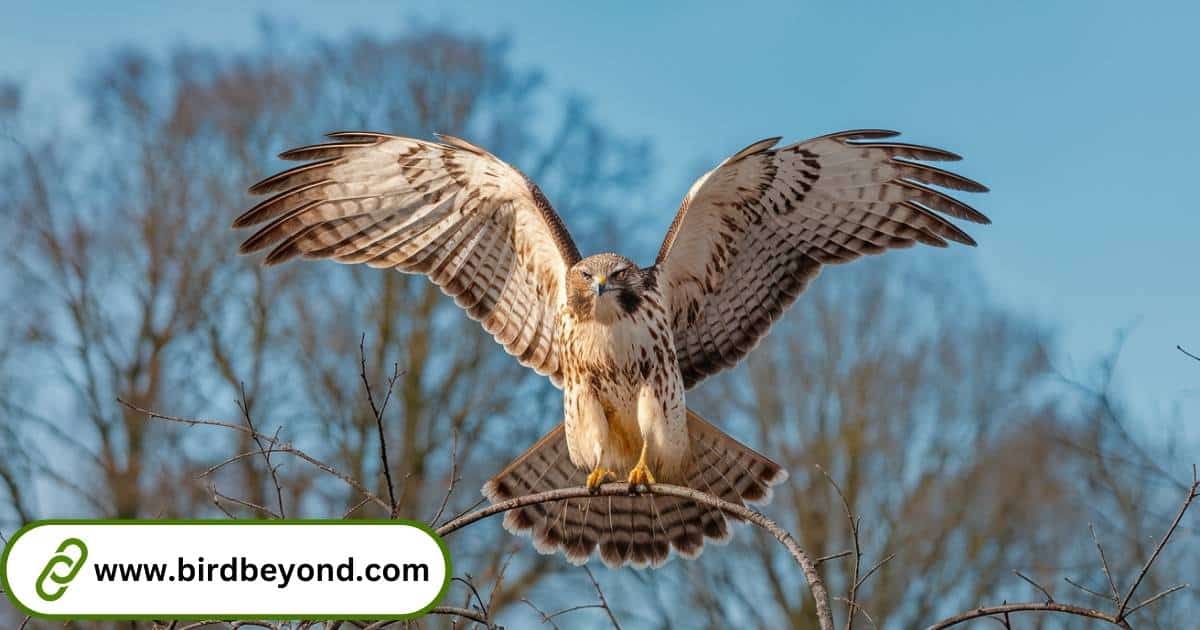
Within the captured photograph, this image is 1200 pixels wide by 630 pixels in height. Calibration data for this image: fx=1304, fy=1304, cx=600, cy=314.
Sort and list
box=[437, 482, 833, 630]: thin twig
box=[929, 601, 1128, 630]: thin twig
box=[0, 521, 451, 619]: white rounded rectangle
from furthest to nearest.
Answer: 1. box=[0, 521, 451, 619]: white rounded rectangle
2. box=[437, 482, 833, 630]: thin twig
3. box=[929, 601, 1128, 630]: thin twig

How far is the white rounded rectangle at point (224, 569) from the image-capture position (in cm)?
438

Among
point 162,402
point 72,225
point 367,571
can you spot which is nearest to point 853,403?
point 162,402

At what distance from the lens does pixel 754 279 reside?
658cm

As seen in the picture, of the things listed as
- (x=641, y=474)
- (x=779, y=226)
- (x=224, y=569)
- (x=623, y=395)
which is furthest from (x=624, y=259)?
(x=224, y=569)

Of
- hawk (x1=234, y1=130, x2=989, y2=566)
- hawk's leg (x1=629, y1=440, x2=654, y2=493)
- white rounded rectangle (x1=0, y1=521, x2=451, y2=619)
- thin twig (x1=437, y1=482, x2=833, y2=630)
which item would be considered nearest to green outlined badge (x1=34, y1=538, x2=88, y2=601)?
white rounded rectangle (x1=0, y1=521, x2=451, y2=619)

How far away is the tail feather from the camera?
608 centimetres

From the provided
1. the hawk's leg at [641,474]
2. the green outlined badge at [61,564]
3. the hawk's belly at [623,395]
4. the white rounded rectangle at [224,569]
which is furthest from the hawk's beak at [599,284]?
the green outlined badge at [61,564]

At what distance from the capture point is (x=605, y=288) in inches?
220

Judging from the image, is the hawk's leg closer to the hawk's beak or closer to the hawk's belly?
the hawk's belly

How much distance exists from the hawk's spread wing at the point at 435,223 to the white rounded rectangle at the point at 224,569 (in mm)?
2003

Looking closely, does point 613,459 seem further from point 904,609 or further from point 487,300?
point 904,609

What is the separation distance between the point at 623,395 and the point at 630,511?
0.74 m

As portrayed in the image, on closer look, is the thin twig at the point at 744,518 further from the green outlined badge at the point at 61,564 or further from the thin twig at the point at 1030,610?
the green outlined badge at the point at 61,564

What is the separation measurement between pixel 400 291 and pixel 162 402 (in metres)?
3.42
